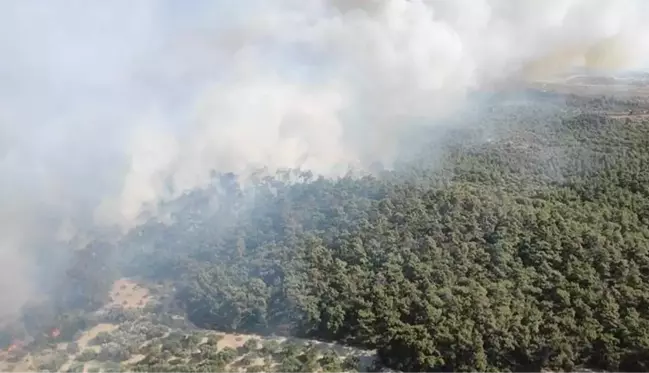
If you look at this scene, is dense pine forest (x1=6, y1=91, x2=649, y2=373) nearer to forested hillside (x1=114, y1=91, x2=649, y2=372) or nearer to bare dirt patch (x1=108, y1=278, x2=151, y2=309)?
forested hillside (x1=114, y1=91, x2=649, y2=372)

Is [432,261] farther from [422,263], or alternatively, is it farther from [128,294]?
[128,294]

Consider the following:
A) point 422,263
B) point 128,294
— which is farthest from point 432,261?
point 128,294

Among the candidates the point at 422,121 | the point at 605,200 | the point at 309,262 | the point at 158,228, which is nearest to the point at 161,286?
the point at 158,228

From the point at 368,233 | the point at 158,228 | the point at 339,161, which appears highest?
the point at 339,161

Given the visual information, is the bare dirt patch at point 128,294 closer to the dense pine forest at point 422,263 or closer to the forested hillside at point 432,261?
the dense pine forest at point 422,263

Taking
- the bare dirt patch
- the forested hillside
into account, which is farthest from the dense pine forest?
the bare dirt patch

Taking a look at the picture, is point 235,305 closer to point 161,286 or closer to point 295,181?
point 161,286

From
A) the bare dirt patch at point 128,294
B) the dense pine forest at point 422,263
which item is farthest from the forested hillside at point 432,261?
the bare dirt patch at point 128,294
